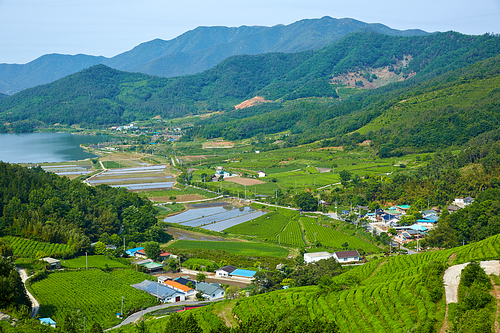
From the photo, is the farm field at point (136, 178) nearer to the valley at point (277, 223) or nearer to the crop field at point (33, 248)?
the valley at point (277, 223)

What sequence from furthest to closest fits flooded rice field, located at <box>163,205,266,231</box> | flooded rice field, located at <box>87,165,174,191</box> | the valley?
flooded rice field, located at <box>87,165,174,191</box>
flooded rice field, located at <box>163,205,266,231</box>
the valley

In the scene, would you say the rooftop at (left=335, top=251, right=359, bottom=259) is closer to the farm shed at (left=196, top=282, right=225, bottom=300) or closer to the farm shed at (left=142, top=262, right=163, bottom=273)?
the farm shed at (left=196, top=282, right=225, bottom=300)

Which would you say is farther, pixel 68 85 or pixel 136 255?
pixel 68 85

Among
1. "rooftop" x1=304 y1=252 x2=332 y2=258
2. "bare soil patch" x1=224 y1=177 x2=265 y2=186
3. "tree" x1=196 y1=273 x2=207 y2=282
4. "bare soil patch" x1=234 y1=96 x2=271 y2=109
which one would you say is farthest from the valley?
"bare soil patch" x1=234 y1=96 x2=271 y2=109

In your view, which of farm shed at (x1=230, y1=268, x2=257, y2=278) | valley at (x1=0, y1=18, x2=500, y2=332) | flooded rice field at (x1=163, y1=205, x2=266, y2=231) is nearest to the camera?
valley at (x1=0, y1=18, x2=500, y2=332)

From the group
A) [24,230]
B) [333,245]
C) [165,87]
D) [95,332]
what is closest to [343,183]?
[333,245]

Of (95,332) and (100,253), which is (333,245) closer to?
(100,253)
